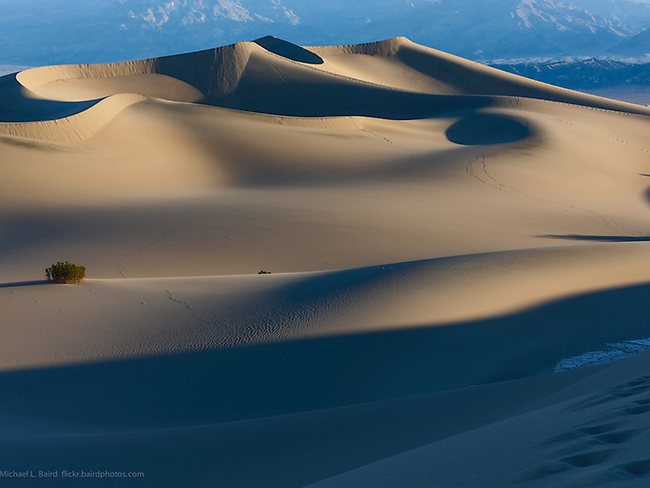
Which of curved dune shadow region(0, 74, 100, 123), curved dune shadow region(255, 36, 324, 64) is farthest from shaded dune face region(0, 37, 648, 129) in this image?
curved dune shadow region(0, 74, 100, 123)

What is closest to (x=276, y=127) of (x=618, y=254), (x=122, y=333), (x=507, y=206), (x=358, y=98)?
(x=507, y=206)

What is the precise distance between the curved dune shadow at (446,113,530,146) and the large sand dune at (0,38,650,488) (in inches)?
156

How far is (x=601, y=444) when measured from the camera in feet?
16.7

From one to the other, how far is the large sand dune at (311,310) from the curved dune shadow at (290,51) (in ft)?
89.9

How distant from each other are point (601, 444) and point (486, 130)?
111 feet

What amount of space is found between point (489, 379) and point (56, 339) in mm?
4756

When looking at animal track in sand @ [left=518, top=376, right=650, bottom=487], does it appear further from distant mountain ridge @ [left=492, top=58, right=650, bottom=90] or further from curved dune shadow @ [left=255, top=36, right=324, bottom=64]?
distant mountain ridge @ [left=492, top=58, right=650, bottom=90]

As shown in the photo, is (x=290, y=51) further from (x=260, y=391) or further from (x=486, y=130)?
(x=260, y=391)

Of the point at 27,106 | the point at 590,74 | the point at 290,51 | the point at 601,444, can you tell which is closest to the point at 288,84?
the point at 290,51

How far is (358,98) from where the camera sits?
49062mm

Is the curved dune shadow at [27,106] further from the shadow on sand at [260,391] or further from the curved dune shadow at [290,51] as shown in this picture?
the shadow on sand at [260,391]

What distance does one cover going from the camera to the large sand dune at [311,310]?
6273 mm

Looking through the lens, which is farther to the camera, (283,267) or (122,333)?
(283,267)

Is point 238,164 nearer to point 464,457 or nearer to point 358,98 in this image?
point 358,98
